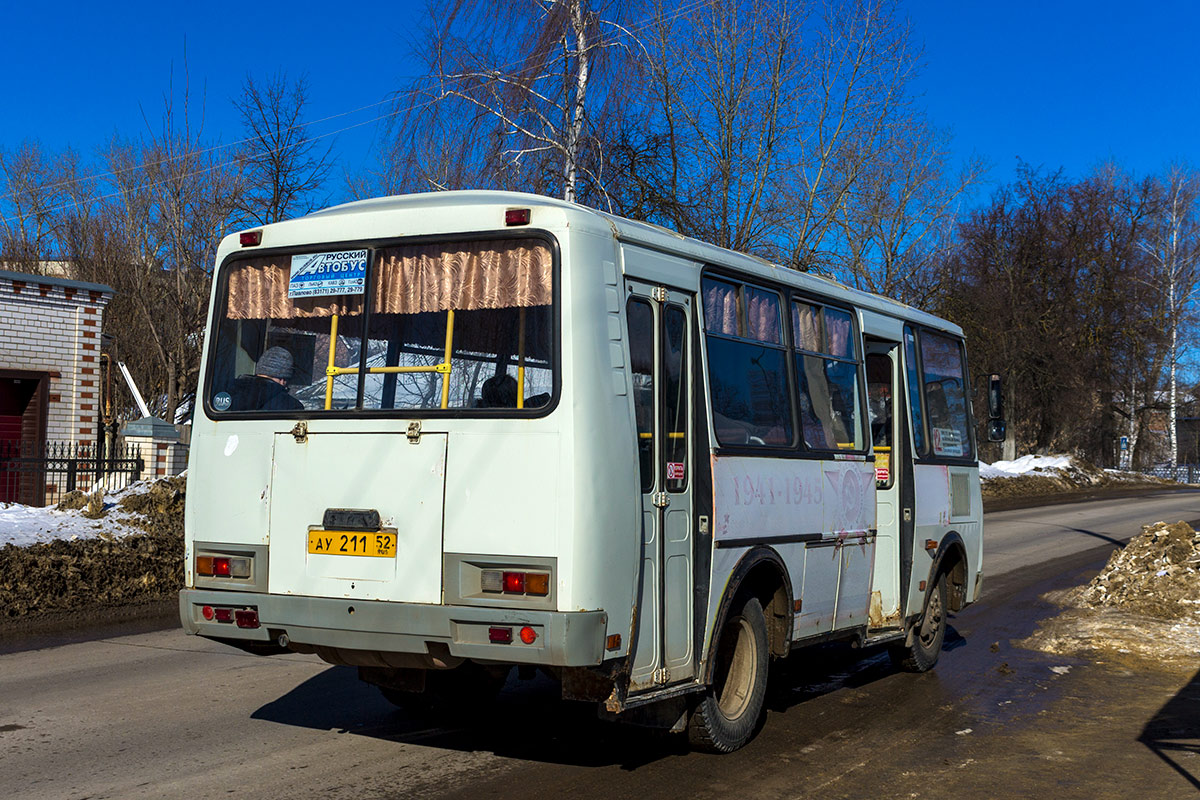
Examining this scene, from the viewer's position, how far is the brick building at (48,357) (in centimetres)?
2294

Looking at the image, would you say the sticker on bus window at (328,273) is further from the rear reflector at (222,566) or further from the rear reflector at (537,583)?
the rear reflector at (537,583)

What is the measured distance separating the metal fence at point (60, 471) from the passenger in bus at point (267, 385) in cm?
1236

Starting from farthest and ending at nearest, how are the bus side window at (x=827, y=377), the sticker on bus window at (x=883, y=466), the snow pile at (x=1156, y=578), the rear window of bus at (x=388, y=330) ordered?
the snow pile at (x=1156, y=578), the sticker on bus window at (x=883, y=466), the bus side window at (x=827, y=377), the rear window of bus at (x=388, y=330)

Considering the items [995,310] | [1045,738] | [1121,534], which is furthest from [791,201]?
[995,310]

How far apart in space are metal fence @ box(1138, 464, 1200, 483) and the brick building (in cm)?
5605

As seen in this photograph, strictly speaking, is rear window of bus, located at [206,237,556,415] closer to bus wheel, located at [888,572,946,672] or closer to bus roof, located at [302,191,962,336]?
bus roof, located at [302,191,962,336]

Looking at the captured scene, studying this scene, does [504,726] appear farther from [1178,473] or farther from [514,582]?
[1178,473]

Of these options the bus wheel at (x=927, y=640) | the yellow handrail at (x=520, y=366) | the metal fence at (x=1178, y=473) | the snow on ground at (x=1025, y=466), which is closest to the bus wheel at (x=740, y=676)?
the yellow handrail at (x=520, y=366)

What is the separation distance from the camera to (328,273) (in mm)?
6262

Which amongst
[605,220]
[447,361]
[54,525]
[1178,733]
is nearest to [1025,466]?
[54,525]

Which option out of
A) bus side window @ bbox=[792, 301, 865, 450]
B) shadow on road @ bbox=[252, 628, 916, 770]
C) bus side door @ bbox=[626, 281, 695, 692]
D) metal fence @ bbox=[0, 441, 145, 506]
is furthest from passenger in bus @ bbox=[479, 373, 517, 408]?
metal fence @ bbox=[0, 441, 145, 506]

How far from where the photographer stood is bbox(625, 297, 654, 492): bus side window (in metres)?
5.86

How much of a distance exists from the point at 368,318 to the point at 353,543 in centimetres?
115

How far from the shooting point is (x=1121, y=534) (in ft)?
82.1
